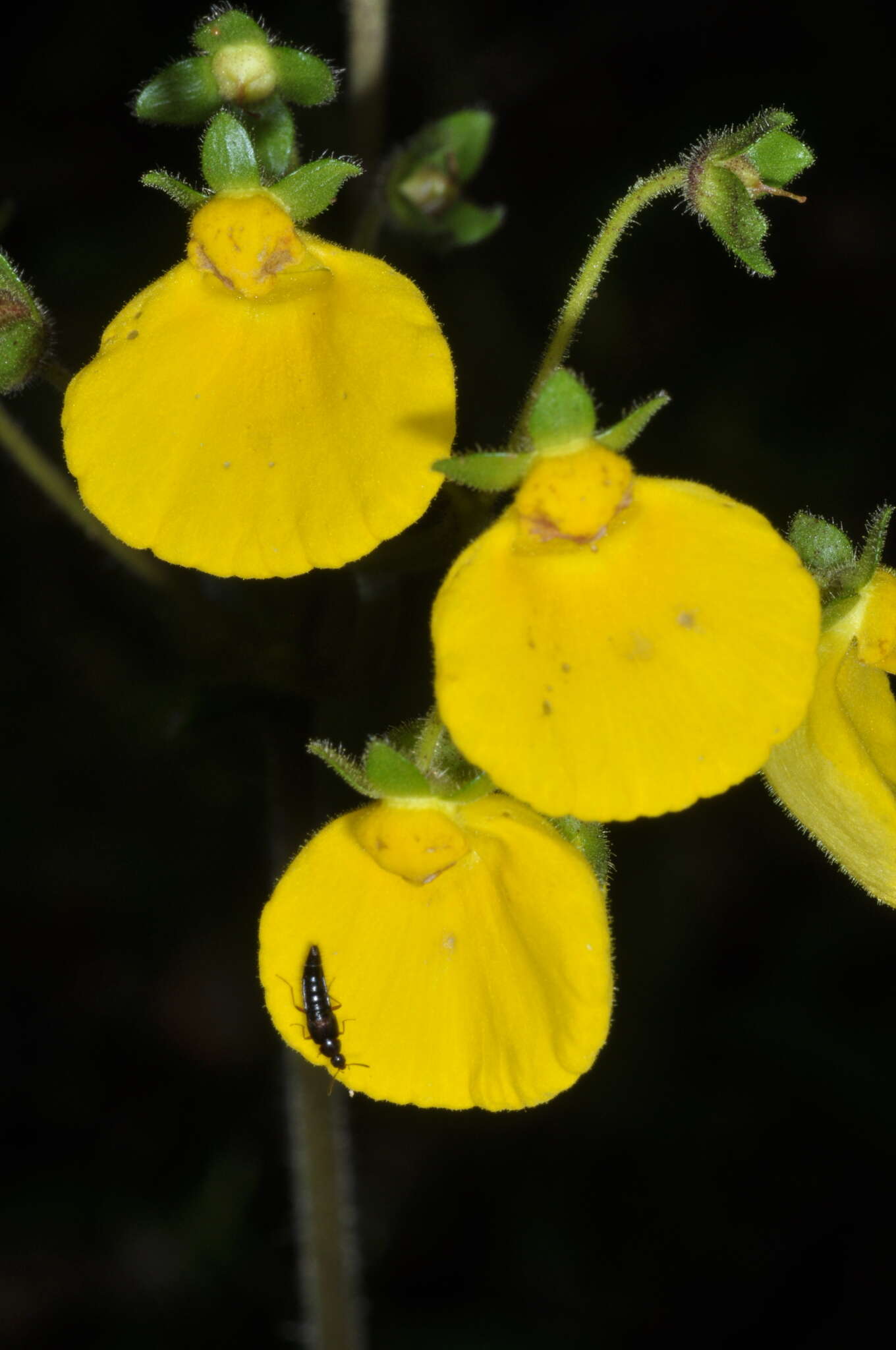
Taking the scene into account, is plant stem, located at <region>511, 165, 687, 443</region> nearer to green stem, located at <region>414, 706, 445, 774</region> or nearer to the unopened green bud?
green stem, located at <region>414, 706, 445, 774</region>

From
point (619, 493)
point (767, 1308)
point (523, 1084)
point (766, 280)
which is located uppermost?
point (619, 493)

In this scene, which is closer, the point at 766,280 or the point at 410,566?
the point at 410,566

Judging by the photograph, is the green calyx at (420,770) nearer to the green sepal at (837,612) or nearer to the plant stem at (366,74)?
the green sepal at (837,612)

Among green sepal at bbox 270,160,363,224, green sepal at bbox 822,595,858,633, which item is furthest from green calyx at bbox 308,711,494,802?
green sepal at bbox 270,160,363,224

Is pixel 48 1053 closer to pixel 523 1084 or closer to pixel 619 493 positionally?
pixel 523 1084

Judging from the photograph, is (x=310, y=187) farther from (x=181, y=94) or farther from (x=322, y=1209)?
(x=322, y=1209)

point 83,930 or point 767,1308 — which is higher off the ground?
point 83,930

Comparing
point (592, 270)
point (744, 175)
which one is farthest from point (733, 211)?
point (592, 270)

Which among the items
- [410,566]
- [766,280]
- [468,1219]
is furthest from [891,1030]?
[410,566]
